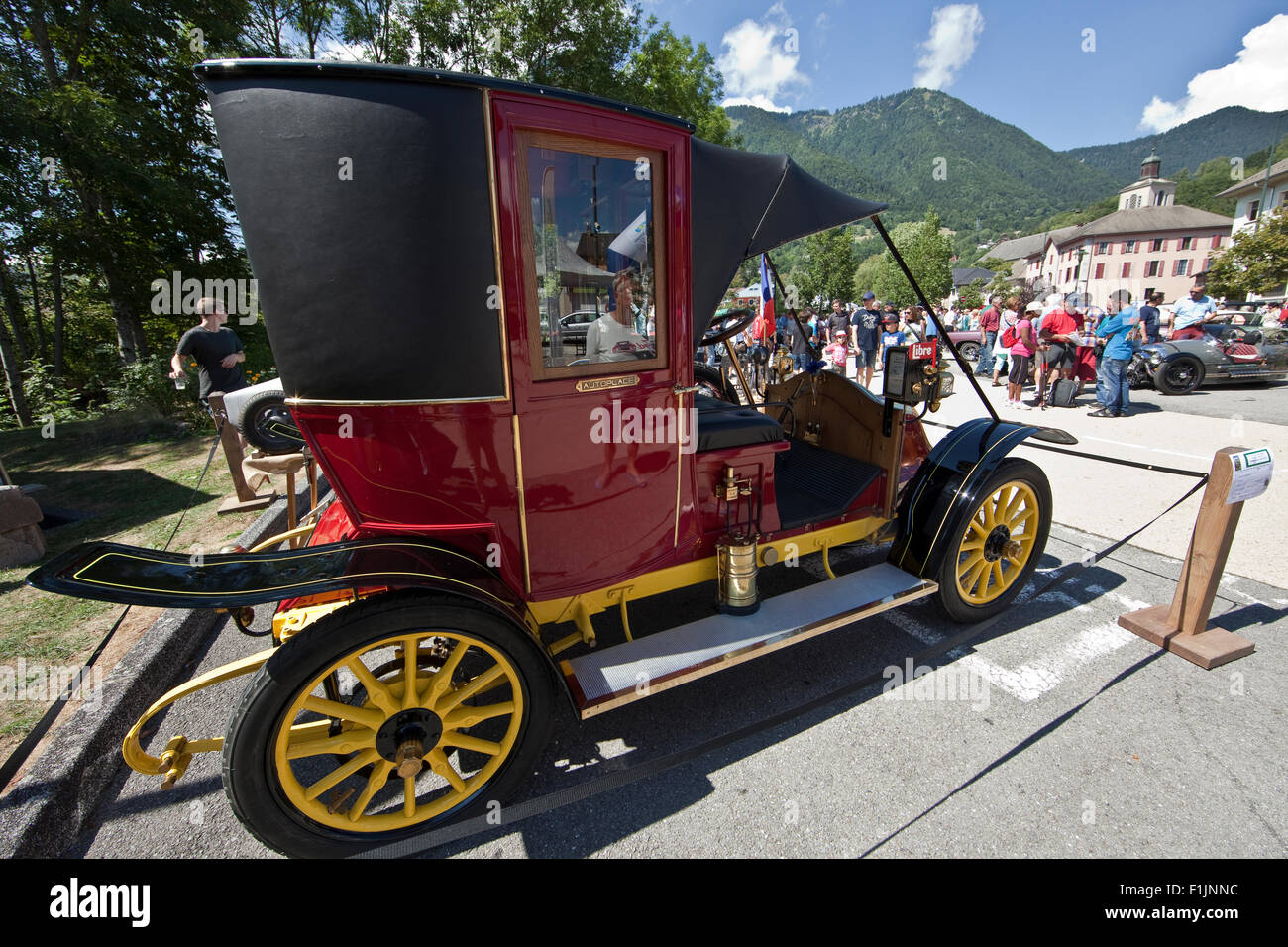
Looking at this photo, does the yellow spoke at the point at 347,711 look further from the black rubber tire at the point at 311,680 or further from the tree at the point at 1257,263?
the tree at the point at 1257,263

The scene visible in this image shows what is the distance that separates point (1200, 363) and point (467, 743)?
13.5m

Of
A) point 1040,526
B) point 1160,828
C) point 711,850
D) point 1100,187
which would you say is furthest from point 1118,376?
point 1100,187

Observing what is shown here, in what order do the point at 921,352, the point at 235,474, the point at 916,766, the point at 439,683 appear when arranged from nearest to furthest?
the point at 439,683 < the point at 916,766 < the point at 921,352 < the point at 235,474

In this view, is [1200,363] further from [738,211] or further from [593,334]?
[593,334]

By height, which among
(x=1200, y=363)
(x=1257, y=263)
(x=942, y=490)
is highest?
(x=1257, y=263)

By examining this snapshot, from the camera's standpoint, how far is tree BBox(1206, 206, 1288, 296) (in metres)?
28.3

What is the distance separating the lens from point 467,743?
6.91 feet

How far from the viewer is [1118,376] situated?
842cm

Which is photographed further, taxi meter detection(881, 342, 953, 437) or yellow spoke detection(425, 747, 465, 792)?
taxi meter detection(881, 342, 953, 437)

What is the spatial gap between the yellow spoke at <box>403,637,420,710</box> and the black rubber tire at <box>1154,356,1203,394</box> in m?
13.2

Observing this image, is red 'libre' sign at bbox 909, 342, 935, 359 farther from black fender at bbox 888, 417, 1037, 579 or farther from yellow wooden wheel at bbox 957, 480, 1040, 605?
yellow wooden wheel at bbox 957, 480, 1040, 605

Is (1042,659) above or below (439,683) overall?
below

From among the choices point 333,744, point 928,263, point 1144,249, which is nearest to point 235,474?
point 333,744

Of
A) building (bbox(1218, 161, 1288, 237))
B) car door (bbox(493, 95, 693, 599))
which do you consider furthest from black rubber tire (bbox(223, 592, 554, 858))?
building (bbox(1218, 161, 1288, 237))
